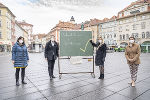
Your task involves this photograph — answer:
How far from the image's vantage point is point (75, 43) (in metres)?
6.05

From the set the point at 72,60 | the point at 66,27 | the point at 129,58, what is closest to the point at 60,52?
the point at 72,60

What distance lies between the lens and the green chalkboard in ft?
19.6

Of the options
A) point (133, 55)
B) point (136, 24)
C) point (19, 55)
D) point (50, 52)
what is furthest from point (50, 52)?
point (136, 24)

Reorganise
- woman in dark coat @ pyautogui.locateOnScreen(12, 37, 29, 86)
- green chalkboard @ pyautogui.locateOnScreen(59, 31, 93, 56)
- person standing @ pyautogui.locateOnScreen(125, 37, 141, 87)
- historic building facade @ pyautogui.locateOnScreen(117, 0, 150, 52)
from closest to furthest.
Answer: person standing @ pyautogui.locateOnScreen(125, 37, 141, 87)
woman in dark coat @ pyautogui.locateOnScreen(12, 37, 29, 86)
green chalkboard @ pyautogui.locateOnScreen(59, 31, 93, 56)
historic building facade @ pyautogui.locateOnScreen(117, 0, 150, 52)

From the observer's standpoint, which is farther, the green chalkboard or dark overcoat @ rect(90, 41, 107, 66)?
the green chalkboard

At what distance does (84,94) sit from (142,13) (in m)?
43.9

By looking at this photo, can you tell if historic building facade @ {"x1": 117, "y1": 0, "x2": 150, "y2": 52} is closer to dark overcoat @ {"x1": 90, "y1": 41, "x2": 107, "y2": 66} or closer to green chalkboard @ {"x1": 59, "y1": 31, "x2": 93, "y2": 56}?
dark overcoat @ {"x1": 90, "y1": 41, "x2": 107, "y2": 66}

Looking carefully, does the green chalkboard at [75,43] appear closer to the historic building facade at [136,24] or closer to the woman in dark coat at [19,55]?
the woman in dark coat at [19,55]

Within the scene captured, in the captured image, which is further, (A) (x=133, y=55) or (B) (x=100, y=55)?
(B) (x=100, y=55)

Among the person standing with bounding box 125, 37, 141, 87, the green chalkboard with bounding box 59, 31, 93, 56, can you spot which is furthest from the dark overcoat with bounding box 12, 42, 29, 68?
the person standing with bounding box 125, 37, 141, 87

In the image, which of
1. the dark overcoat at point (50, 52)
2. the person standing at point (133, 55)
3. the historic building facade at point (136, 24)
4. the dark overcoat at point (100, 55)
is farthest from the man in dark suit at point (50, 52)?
the historic building facade at point (136, 24)

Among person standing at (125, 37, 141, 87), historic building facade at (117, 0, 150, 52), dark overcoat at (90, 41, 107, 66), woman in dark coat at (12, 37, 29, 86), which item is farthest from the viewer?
historic building facade at (117, 0, 150, 52)

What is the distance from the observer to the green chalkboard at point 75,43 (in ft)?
19.6

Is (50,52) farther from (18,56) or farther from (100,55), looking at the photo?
(100,55)
